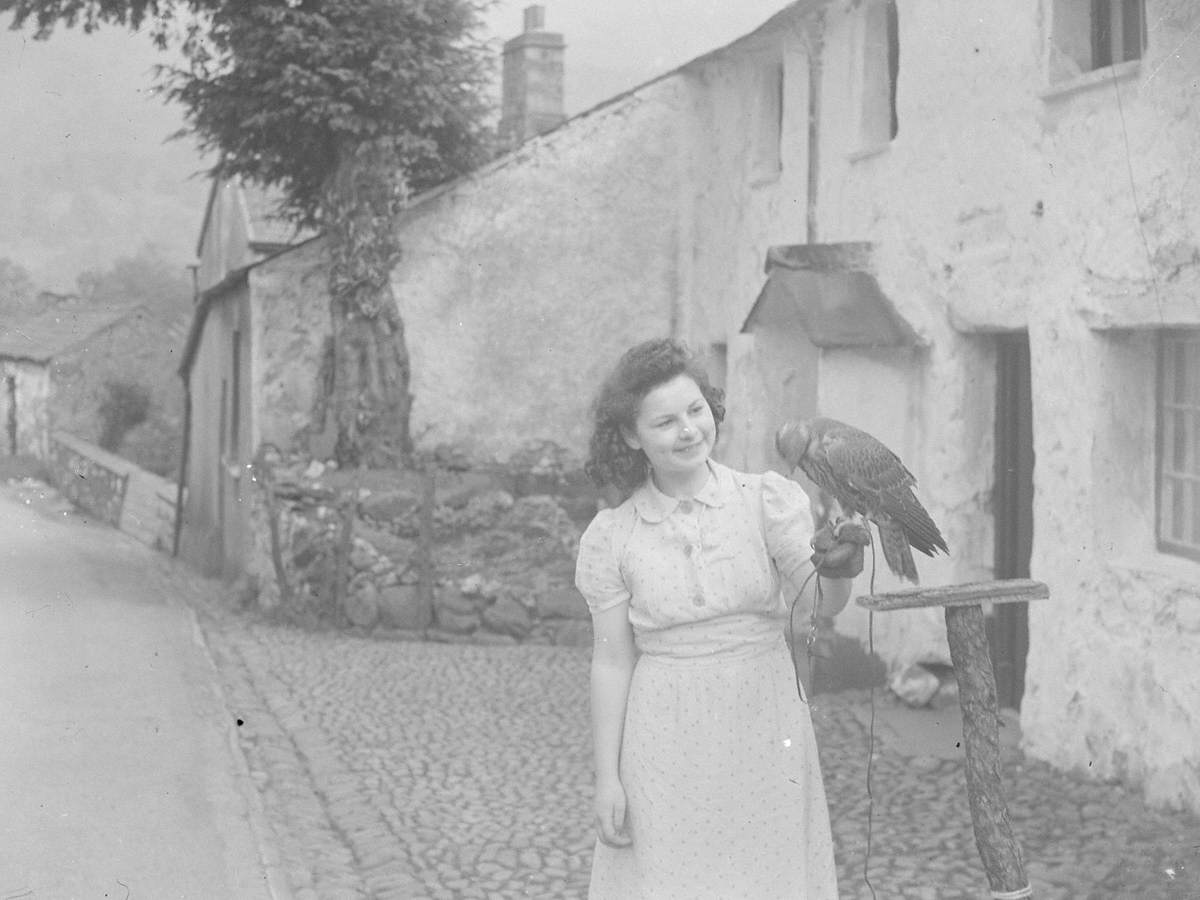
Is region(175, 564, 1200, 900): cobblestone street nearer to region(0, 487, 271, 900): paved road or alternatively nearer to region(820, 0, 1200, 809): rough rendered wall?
region(0, 487, 271, 900): paved road

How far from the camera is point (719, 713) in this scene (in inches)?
140

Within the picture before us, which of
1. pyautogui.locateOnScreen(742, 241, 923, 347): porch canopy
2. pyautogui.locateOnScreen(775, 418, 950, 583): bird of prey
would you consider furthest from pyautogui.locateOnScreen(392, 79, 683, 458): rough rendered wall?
pyautogui.locateOnScreen(775, 418, 950, 583): bird of prey

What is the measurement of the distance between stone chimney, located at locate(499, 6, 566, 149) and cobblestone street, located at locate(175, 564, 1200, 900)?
9939 mm

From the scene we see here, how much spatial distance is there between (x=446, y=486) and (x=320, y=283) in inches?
100

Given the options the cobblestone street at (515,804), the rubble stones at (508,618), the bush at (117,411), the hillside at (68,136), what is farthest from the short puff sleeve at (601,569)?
the bush at (117,411)

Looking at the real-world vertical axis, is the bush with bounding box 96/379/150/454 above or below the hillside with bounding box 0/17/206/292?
below

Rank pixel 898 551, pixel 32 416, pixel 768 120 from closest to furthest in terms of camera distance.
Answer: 1. pixel 898 551
2. pixel 768 120
3. pixel 32 416

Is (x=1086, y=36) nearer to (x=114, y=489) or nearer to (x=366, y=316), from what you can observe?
(x=366, y=316)

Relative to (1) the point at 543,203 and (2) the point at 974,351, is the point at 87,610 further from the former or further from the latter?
(2) the point at 974,351

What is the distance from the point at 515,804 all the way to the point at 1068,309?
3771mm

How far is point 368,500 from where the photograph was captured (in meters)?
13.4

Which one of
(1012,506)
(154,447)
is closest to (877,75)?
(1012,506)

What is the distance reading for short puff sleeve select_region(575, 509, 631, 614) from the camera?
12.0 feet

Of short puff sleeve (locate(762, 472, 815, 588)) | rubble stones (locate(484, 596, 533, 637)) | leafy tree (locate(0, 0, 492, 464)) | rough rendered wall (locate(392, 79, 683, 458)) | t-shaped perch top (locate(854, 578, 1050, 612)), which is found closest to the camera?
t-shaped perch top (locate(854, 578, 1050, 612))
